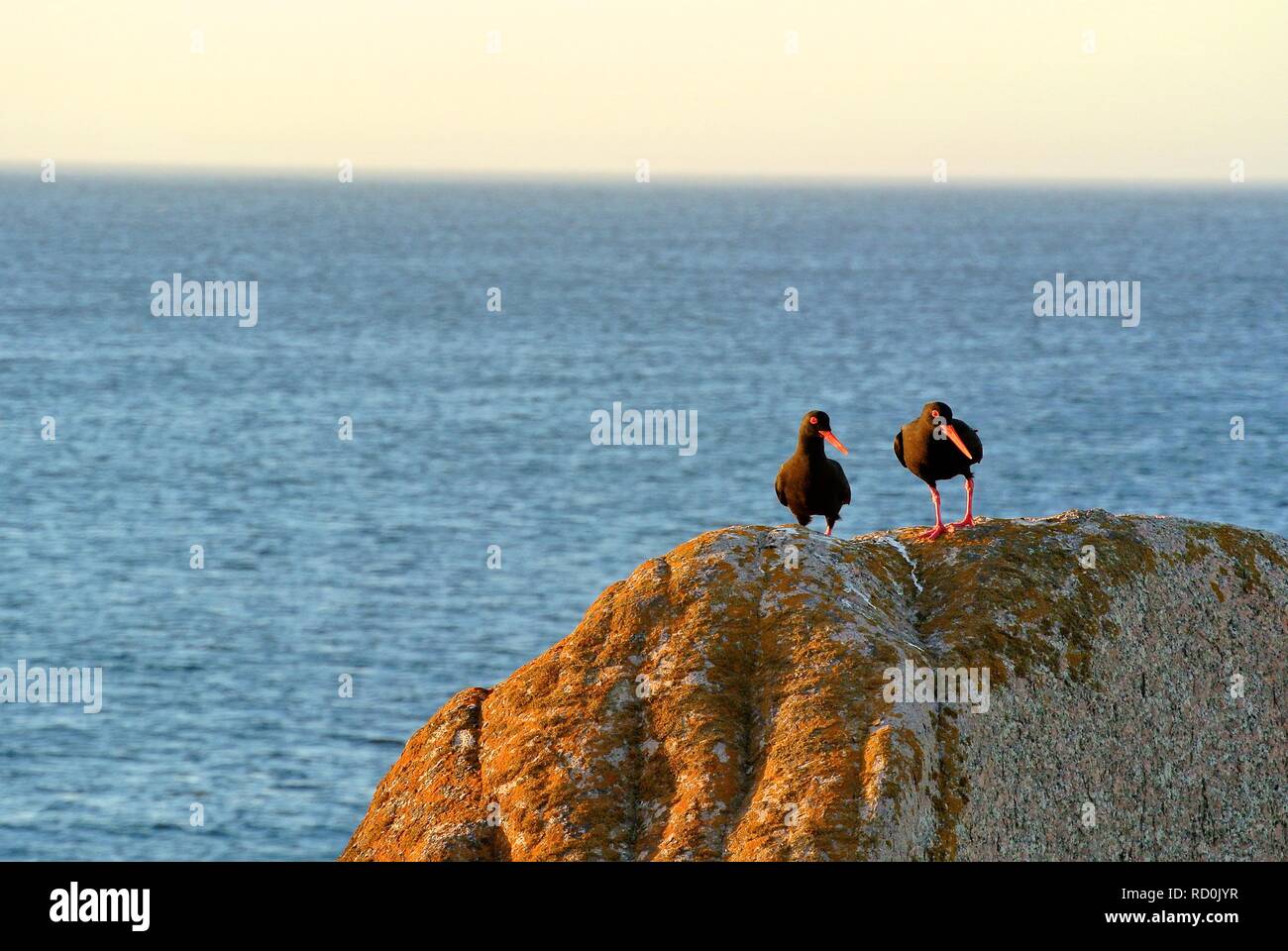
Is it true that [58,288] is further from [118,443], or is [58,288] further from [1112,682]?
[1112,682]

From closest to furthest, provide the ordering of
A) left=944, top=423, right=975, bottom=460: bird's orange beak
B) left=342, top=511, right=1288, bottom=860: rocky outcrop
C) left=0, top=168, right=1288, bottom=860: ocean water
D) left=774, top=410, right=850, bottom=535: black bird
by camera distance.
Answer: left=342, top=511, right=1288, bottom=860: rocky outcrop, left=944, top=423, right=975, bottom=460: bird's orange beak, left=774, top=410, right=850, bottom=535: black bird, left=0, top=168, right=1288, bottom=860: ocean water

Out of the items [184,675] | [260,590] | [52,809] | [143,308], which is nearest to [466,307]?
[143,308]

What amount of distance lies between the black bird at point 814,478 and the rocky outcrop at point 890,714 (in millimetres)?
1048

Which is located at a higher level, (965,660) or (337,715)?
(965,660)

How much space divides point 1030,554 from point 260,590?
248 ft

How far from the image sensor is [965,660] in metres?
9.67

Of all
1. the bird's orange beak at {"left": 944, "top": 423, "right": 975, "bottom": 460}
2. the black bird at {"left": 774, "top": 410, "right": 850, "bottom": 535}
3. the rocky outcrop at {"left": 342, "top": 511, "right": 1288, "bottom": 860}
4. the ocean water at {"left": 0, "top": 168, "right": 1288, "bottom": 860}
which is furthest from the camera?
the ocean water at {"left": 0, "top": 168, "right": 1288, "bottom": 860}

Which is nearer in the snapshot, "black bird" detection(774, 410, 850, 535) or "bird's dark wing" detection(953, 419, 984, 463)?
"bird's dark wing" detection(953, 419, 984, 463)

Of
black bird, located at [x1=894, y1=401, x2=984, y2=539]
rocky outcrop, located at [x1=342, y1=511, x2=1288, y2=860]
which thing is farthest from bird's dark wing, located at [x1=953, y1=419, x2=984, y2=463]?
rocky outcrop, located at [x1=342, y1=511, x2=1288, y2=860]

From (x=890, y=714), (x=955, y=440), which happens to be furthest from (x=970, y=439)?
(x=890, y=714)

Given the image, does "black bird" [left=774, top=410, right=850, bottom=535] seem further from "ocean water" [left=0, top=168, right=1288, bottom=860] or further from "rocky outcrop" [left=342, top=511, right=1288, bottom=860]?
"ocean water" [left=0, top=168, right=1288, bottom=860]

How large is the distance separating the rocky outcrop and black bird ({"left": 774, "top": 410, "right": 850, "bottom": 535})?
1048mm

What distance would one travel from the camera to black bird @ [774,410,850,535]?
12.2 metres

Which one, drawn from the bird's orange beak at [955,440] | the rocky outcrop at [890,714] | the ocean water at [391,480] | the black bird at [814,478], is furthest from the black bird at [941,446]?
the ocean water at [391,480]
